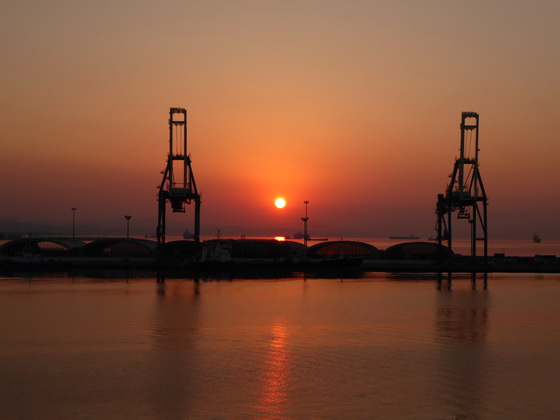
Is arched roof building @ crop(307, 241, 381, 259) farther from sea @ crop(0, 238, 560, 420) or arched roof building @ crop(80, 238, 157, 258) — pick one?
sea @ crop(0, 238, 560, 420)

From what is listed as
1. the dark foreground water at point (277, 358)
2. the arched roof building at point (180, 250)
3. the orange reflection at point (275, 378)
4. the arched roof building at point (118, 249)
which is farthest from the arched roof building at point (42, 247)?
the orange reflection at point (275, 378)

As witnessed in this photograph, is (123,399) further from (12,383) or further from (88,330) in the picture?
(88,330)

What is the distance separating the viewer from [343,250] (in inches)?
5463

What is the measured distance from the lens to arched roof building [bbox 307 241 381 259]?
13725 cm

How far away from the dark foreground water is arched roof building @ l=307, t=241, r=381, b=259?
2805 inches

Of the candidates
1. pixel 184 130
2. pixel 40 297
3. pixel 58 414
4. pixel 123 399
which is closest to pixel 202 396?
pixel 123 399

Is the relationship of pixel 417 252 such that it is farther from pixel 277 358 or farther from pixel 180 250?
pixel 277 358

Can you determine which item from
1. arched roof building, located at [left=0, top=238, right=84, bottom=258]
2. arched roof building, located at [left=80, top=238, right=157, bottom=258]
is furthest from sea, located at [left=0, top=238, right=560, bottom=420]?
arched roof building, located at [left=0, top=238, right=84, bottom=258]

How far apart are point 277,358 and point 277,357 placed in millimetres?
281

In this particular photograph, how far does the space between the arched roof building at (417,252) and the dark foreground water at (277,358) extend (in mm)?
67581

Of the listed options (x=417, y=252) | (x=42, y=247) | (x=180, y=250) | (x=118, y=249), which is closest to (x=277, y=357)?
(x=118, y=249)

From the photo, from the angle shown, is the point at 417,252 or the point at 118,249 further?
the point at 417,252

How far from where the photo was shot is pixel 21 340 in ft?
128

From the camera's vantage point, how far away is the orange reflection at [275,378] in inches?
995
